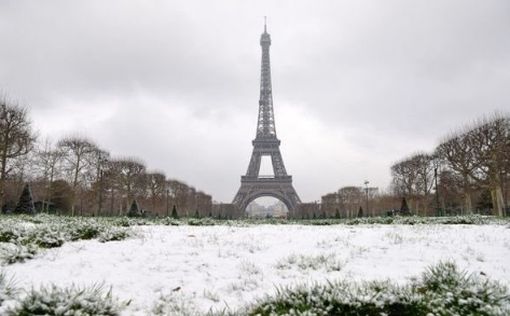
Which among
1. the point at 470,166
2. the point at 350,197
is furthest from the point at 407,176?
the point at 350,197

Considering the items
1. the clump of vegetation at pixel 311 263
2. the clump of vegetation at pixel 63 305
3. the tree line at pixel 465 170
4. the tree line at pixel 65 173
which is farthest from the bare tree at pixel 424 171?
the clump of vegetation at pixel 63 305

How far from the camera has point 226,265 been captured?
249 inches

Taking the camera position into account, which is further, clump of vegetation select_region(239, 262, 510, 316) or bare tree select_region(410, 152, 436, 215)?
bare tree select_region(410, 152, 436, 215)

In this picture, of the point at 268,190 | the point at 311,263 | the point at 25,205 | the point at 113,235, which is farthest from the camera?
the point at 268,190

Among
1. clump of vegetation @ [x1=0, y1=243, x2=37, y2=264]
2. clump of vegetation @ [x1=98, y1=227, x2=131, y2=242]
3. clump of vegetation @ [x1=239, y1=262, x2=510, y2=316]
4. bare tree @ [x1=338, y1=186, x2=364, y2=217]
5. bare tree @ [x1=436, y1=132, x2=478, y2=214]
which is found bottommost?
clump of vegetation @ [x1=239, y1=262, x2=510, y2=316]

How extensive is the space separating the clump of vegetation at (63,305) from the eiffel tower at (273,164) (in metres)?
52.2

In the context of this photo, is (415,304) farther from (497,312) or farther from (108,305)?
(108,305)

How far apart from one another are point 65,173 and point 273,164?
37015 millimetres

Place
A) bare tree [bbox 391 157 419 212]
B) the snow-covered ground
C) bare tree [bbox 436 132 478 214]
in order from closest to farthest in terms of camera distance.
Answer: the snow-covered ground
bare tree [bbox 436 132 478 214]
bare tree [bbox 391 157 419 212]

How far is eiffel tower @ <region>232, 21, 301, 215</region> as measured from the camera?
57.8 metres

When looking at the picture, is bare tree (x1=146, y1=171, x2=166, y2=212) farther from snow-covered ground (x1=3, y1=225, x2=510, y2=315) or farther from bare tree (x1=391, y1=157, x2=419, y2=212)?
snow-covered ground (x1=3, y1=225, x2=510, y2=315)

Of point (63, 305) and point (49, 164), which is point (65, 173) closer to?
point (49, 164)

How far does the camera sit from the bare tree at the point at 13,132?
24.5m

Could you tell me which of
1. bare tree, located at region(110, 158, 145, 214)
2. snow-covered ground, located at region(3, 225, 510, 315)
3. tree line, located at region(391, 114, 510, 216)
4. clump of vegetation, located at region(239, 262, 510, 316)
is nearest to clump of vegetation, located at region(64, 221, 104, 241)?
snow-covered ground, located at region(3, 225, 510, 315)
